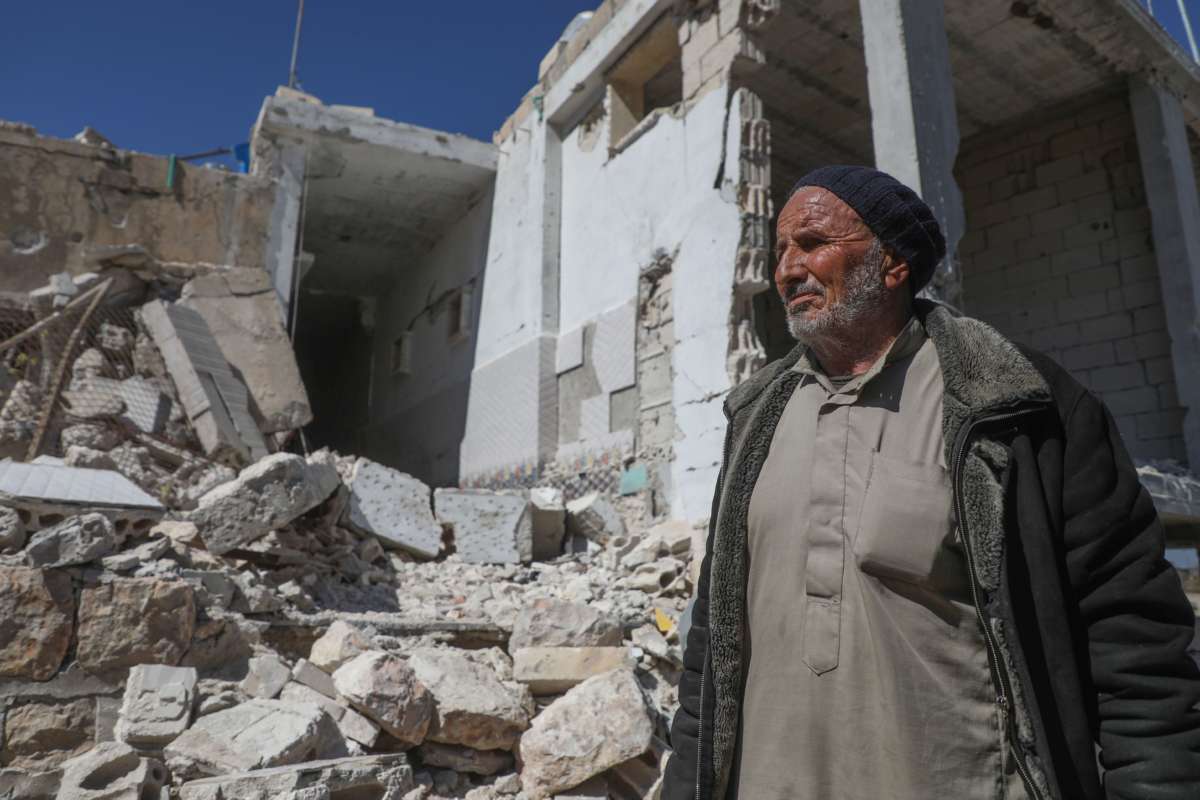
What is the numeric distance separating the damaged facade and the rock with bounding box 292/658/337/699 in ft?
0.12

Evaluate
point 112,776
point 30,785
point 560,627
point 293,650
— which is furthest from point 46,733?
point 560,627

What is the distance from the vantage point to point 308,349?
623 inches

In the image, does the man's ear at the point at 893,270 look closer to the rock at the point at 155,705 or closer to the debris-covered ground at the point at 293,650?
the debris-covered ground at the point at 293,650

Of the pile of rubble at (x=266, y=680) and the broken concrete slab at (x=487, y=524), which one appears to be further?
the broken concrete slab at (x=487, y=524)

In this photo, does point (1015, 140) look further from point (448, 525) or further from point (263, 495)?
point (263, 495)

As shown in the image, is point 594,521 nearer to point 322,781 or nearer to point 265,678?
point 265,678

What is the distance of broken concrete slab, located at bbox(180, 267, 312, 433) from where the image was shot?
758 cm

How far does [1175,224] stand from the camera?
24.8ft

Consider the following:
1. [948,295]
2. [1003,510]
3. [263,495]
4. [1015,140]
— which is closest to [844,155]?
[1015,140]

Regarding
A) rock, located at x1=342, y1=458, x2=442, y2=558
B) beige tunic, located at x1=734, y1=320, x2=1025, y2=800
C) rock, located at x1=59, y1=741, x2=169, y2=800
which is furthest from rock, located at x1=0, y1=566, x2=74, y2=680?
beige tunic, located at x1=734, y1=320, x2=1025, y2=800

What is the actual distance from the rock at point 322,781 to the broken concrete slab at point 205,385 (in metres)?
4.41

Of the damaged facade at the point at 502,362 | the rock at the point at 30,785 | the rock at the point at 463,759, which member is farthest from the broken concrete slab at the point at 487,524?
the rock at the point at 30,785

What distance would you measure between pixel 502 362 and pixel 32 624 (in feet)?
21.7

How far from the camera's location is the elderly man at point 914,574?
3.93 ft
